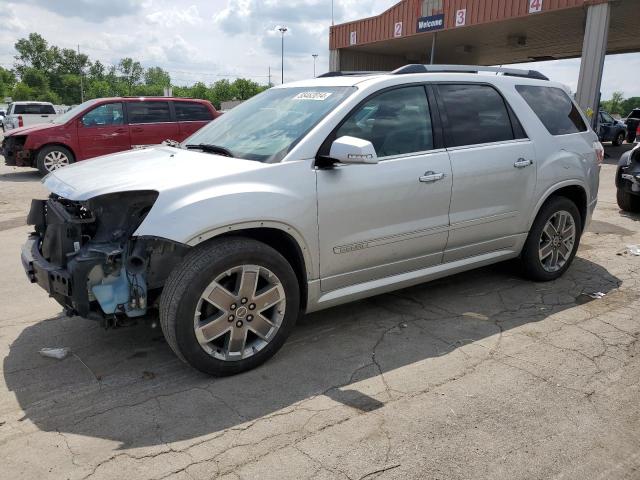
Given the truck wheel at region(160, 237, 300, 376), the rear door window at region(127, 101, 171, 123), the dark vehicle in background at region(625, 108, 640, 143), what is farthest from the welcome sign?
the truck wheel at region(160, 237, 300, 376)

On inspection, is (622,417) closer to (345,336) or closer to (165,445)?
(345,336)

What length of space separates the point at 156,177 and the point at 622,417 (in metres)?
2.97

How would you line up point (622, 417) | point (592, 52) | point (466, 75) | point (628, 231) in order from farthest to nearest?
1. point (592, 52)
2. point (628, 231)
3. point (466, 75)
4. point (622, 417)

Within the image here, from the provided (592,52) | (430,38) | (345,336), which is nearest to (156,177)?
(345,336)

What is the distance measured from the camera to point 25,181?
463 inches

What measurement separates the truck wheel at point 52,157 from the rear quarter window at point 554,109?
10098 mm

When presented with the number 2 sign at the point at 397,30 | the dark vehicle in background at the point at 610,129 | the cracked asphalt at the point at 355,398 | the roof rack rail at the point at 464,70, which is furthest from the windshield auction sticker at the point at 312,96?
the dark vehicle in background at the point at 610,129

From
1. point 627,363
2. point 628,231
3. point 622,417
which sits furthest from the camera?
point 628,231

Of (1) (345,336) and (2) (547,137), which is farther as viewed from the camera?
(2) (547,137)

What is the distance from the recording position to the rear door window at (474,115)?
417cm

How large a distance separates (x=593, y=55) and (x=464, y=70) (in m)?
15.4

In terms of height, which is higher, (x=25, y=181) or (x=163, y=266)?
(x=163, y=266)

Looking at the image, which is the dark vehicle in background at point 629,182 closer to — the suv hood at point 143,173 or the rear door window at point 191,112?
the suv hood at point 143,173

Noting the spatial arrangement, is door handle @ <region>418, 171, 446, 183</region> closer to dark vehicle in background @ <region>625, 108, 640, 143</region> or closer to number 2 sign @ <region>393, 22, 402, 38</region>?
number 2 sign @ <region>393, 22, 402, 38</region>
